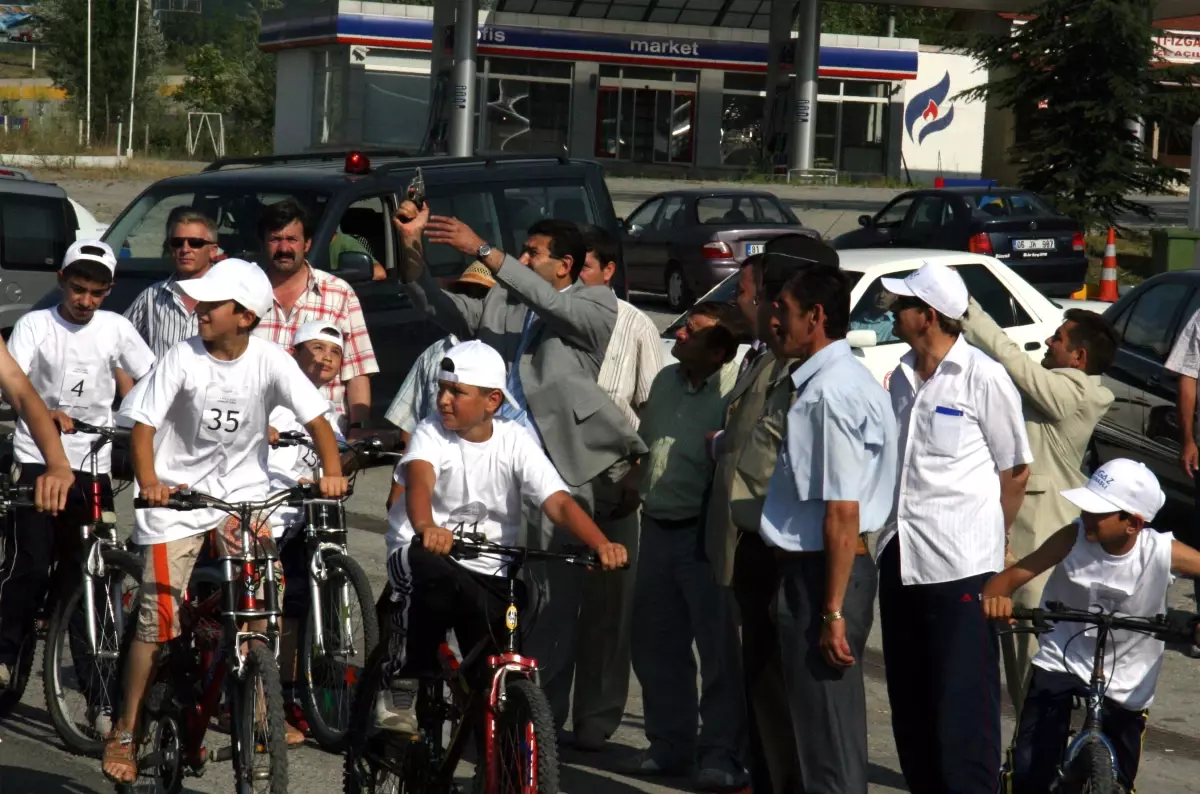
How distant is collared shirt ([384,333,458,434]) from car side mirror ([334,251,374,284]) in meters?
4.05

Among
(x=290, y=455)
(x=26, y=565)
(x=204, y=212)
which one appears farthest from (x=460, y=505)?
(x=204, y=212)

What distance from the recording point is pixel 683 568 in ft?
20.5

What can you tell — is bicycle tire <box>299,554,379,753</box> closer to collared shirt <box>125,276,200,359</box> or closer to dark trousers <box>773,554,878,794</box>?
collared shirt <box>125,276,200,359</box>

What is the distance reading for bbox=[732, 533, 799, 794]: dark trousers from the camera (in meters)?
5.35

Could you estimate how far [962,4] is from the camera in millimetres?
42656

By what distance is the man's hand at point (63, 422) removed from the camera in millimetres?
6254

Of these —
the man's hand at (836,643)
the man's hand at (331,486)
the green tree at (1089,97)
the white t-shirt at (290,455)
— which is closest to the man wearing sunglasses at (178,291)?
the white t-shirt at (290,455)

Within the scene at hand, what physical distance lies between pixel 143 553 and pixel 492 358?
1414mm

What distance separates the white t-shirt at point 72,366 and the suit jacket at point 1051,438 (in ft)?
10.7

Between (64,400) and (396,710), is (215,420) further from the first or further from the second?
(64,400)

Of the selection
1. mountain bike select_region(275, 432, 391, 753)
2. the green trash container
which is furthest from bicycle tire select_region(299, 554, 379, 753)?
the green trash container

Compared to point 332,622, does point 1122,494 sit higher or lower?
higher

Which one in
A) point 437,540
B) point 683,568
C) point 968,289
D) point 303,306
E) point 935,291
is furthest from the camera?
point 968,289

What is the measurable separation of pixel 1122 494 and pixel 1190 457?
132 inches
